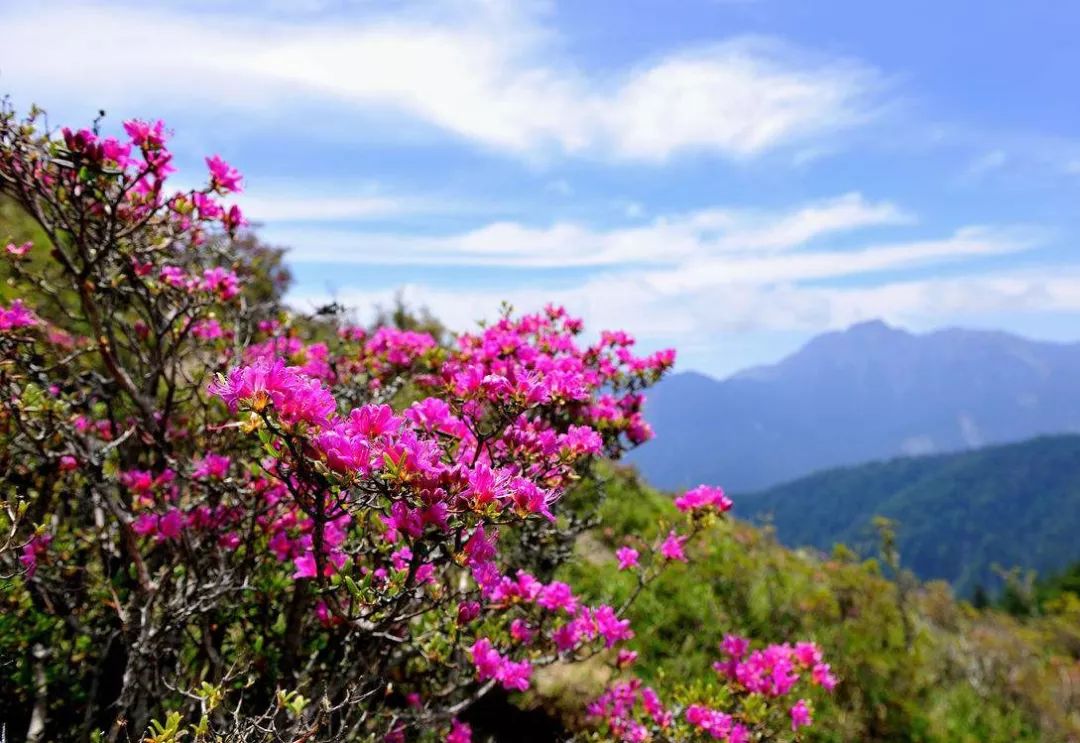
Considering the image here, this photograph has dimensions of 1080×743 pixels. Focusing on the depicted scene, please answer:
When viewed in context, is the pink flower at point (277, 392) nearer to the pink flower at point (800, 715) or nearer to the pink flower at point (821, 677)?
the pink flower at point (800, 715)

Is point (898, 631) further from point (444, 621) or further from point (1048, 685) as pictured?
point (444, 621)

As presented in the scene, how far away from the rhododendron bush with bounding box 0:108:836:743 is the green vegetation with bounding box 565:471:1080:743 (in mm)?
2072

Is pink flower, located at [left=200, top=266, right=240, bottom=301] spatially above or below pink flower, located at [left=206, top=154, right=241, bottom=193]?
below

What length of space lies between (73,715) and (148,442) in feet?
5.80

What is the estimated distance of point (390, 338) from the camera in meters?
5.66

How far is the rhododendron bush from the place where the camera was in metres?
2.91

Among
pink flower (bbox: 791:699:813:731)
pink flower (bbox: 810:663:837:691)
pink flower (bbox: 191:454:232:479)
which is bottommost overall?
pink flower (bbox: 791:699:813:731)

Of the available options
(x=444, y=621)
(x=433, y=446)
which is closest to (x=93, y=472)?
(x=444, y=621)

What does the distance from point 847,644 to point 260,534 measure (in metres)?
7.61

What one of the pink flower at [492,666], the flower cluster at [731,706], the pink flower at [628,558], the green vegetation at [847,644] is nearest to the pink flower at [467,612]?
the pink flower at [492,666]

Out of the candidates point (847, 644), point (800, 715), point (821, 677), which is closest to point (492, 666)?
point (800, 715)

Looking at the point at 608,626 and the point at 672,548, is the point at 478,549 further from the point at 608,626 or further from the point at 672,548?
the point at 672,548

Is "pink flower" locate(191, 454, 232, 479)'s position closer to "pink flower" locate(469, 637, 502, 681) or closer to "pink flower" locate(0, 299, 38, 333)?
"pink flower" locate(0, 299, 38, 333)

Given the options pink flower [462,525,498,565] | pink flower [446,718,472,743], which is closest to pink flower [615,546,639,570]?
pink flower [446,718,472,743]
